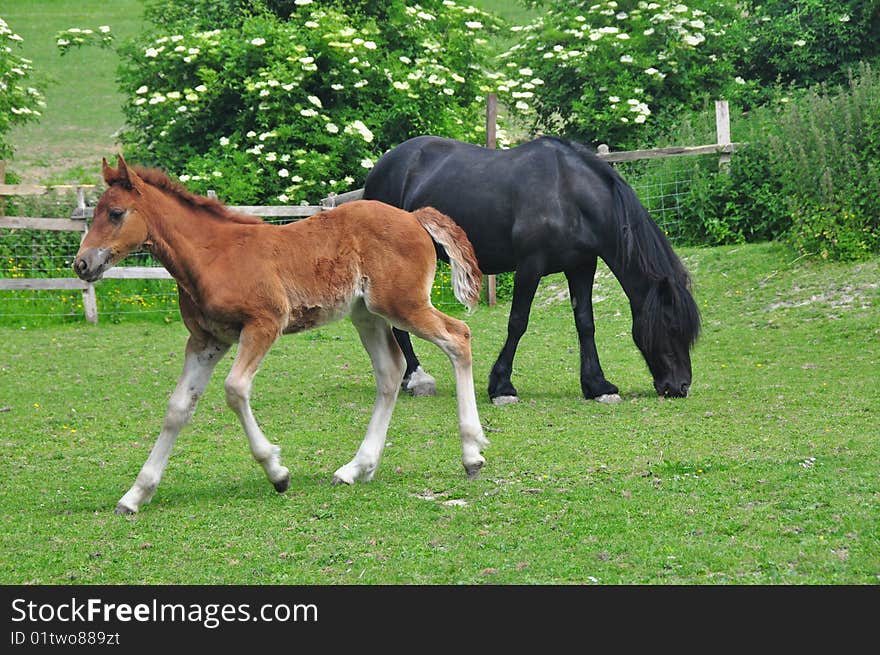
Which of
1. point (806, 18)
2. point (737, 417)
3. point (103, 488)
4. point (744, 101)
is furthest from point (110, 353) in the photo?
point (806, 18)

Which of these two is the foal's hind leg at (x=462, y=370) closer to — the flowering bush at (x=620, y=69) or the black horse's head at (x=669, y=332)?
the black horse's head at (x=669, y=332)

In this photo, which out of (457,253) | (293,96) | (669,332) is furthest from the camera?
(293,96)

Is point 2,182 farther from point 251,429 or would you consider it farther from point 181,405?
point 251,429

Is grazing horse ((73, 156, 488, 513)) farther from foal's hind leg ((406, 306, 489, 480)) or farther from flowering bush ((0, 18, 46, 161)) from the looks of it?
flowering bush ((0, 18, 46, 161))

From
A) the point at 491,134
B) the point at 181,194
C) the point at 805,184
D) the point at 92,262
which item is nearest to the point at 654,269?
the point at 181,194

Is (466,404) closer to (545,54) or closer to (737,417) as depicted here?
(737,417)

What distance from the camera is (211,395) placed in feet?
35.8

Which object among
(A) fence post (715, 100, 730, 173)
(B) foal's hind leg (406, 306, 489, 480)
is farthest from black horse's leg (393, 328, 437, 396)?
(A) fence post (715, 100, 730, 173)

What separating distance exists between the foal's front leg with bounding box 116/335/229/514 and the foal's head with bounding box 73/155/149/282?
674 millimetres

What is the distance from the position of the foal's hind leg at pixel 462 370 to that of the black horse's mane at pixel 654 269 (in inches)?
133

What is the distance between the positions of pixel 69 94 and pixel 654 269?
119 feet

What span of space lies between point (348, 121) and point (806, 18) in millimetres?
8752

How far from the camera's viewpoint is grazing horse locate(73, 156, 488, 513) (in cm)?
648

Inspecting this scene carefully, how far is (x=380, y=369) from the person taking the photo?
7246mm
